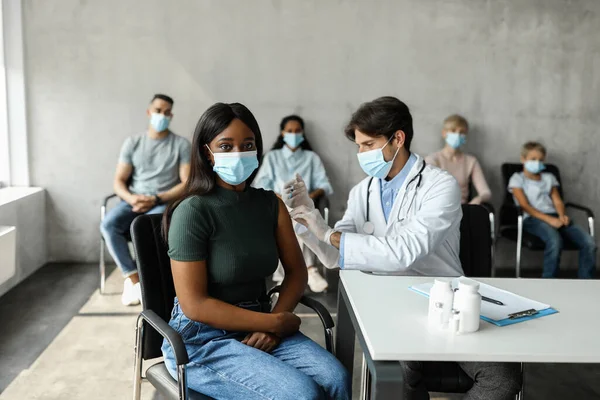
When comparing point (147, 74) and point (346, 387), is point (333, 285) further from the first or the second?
point (346, 387)

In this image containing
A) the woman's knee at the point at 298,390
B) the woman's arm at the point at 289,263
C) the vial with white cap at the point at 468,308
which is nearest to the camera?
the vial with white cap at the point at 468,308

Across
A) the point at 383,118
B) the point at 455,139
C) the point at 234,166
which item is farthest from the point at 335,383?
the point at 455,139

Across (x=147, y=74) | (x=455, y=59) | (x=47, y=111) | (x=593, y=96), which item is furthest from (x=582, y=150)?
(x=47, y=111)

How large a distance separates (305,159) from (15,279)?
7.04ft

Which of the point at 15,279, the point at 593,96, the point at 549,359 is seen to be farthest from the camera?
the point at 593,96

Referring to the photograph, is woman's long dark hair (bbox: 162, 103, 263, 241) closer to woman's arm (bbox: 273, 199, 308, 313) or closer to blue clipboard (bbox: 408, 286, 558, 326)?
woman's arm (bbox: 273, 199, 308, 313)

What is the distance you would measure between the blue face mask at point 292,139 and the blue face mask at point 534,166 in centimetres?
167

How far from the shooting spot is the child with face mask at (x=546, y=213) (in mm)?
4145

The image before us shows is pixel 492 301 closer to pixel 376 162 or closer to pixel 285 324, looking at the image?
pixel 285 324

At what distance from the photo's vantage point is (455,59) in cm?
469

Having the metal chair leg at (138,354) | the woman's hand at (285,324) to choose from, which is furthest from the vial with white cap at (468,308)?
the metal chair leg at (138,354)

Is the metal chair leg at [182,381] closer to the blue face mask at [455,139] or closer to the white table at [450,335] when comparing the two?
the white table at [450,335]

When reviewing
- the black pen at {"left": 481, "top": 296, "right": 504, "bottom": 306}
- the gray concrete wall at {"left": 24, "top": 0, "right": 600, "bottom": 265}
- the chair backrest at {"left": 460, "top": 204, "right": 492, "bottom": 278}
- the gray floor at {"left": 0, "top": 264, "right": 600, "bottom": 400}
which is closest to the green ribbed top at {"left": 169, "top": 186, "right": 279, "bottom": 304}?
the black pen at {"left": 481, "top": 296, "right": 504, "bottom": 306}

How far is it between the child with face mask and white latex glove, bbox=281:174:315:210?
A: 249cm
